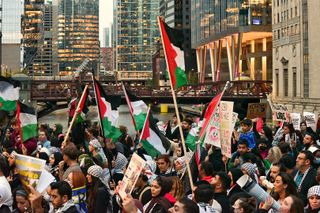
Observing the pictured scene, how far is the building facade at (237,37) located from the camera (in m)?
87.4

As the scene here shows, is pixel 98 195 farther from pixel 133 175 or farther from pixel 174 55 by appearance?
pixel 174 55

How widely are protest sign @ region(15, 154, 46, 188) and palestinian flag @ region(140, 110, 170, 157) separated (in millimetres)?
3925

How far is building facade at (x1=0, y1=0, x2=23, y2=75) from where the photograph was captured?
4341 inches

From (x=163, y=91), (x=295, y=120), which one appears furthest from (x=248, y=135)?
(x=163, y=91)

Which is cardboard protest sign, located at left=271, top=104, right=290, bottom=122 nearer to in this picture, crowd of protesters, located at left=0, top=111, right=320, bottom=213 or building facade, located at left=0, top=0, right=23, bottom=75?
crowd of protesters, located at left=0, top=111, right=320, bottom=213

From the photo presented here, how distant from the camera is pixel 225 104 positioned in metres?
14.0

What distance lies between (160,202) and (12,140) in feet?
33.5

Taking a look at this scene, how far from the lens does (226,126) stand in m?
13.3

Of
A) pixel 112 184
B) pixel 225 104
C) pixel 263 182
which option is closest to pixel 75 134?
pixel 225 104

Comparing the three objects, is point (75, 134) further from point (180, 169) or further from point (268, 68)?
point (268, 68)

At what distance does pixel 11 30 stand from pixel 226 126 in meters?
124

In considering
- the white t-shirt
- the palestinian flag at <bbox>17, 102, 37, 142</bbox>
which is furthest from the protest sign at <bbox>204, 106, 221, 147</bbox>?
the white t-shirt

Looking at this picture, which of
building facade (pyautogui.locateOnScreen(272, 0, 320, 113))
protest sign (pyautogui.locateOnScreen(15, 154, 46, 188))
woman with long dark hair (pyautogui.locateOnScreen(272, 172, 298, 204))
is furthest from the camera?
building facade (pyautogui.locateOnScreen(272, 0, 320, 113))

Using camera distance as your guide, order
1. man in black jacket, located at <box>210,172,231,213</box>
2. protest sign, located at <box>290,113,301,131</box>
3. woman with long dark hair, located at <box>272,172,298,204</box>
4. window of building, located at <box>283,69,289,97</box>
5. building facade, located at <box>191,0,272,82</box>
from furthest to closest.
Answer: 1. building facade, located at <box>191,0,272,82</box>
2. window of building, located at <box>283,69,289,97</box>
3. protest sign, located at <box>290,113,301,131</box>
4. man in black jacket, located at <box>210,172,231,213</box>
5. woman with long dark hair, located at <box>272,172,298,204</box>
